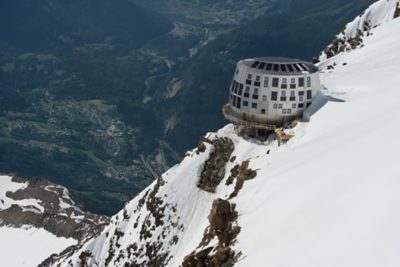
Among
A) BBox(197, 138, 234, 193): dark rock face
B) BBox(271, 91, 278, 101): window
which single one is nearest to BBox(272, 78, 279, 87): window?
BBox(271, 91, 278, 101): window

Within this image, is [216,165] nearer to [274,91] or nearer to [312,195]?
[274,91]

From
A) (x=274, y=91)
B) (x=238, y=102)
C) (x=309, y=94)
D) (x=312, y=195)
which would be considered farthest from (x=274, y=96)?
(x=312, y=195)

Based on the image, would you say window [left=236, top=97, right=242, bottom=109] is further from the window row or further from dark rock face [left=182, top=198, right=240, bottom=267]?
dark rock face [left=182, top=198, right=240, bottom=267]

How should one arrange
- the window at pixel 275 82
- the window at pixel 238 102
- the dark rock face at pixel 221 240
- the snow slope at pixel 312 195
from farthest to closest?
the window at pixel 238 102 < the window at pixel 275 82 < the dark rock face at pixel 221 240 < the snow slope at pixel 312 195

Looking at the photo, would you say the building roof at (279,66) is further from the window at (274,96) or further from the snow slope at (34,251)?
the snow slope at (34,251)

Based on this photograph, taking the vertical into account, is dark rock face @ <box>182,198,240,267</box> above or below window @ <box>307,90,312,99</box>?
below

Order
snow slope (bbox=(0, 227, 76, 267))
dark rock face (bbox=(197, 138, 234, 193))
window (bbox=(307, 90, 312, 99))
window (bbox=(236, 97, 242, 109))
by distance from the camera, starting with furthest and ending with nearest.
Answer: snow slope (bbox=(0, 227, 76, 267)), dark rock face (bbox=(197, 138, 234, 193)), window (bbox=(236, 97, 242, 109)), window (bbox=(307, 90, 312, 99))

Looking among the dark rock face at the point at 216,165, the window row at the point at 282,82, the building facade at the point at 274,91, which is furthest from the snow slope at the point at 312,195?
the window row at the point at 282,82
